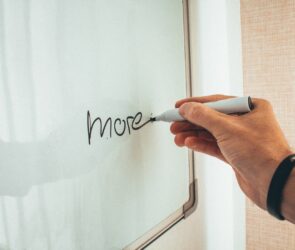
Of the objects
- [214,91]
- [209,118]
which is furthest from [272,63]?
[209,118]

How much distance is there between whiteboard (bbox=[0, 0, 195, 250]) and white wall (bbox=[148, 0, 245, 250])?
128mm

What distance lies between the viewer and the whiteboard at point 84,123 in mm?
292

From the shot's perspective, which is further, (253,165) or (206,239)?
(206,239)

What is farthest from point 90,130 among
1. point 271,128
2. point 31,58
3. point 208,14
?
point 208,14

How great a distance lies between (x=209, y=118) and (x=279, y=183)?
0.37 feet

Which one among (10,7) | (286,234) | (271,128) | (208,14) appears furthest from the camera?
(286,234)

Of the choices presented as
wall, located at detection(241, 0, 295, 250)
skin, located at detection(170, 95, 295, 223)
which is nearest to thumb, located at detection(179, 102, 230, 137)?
skin, located at detection(170, 95, 295, 223)

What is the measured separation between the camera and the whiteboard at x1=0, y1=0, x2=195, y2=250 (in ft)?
0.96

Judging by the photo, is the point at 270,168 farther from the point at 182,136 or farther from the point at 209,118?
the point at 182,136

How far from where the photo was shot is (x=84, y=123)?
1.21 ft

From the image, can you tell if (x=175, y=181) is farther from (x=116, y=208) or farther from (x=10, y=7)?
(x=10, y=7)

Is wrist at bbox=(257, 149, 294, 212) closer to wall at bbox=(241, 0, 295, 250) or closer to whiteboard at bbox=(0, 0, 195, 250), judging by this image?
whiteboard at bbox=(0, 0, 195, 250)

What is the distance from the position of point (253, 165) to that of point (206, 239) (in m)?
0.47

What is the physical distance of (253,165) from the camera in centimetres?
37
